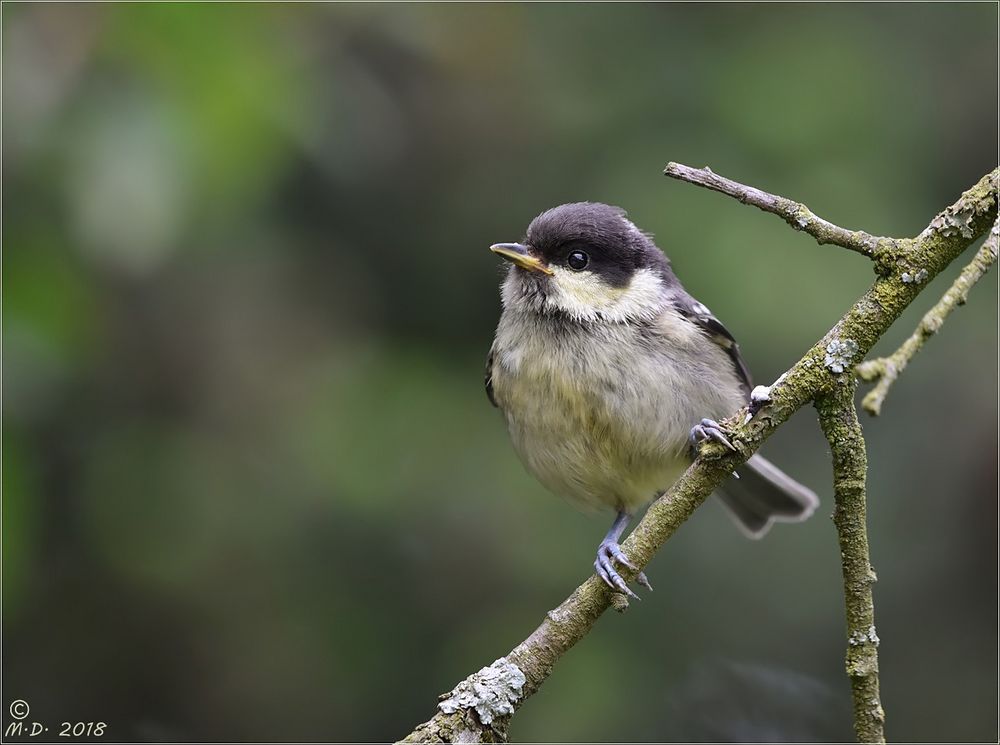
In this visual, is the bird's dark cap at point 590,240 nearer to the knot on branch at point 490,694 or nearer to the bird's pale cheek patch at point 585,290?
the bird's pale cheek patch at point 585,290

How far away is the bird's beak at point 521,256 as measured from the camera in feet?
13.1

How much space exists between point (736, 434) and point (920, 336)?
63 centimetres

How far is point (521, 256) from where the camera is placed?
399 centimetres

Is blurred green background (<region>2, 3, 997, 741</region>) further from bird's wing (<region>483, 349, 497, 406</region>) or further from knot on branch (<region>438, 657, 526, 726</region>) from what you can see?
knot on branch (<region>438, 657, 526, 726</region>)

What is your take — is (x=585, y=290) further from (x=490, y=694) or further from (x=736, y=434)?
(x=490, y=694)

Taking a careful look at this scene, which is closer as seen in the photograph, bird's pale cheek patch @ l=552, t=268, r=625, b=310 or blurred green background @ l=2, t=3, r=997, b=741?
bird's pale cheek patch @ l=552, t=268, r=625, b=310

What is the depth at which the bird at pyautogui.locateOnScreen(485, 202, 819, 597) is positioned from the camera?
391cm

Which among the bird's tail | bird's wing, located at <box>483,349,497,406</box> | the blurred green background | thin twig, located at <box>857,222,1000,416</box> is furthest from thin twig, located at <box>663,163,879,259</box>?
the bird's tail

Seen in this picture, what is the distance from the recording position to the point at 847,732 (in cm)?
538

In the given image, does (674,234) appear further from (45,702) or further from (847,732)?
(45,702)

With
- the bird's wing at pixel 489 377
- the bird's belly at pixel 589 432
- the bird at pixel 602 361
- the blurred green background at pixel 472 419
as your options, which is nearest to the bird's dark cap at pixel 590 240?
the bird at pixel 602 361

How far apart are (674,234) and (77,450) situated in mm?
2945

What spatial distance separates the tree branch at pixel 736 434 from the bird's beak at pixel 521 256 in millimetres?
1547

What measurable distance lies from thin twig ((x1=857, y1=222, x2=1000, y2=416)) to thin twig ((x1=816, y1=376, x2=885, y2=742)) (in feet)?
1.33
